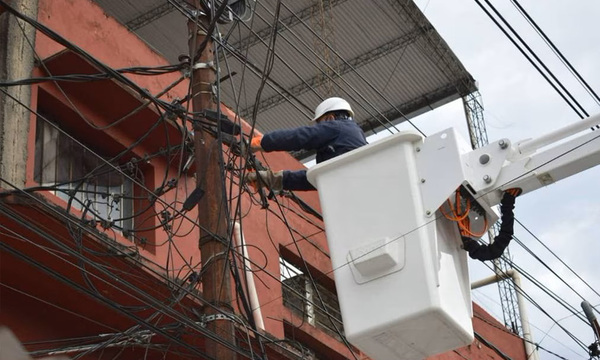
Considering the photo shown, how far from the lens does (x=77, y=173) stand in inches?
442

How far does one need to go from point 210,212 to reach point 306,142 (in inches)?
36.6

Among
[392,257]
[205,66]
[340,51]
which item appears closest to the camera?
[392,257]

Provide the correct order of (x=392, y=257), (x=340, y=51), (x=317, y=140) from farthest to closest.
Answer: (x=340, y=51), (x=317, y=140), (x=392, y=257)

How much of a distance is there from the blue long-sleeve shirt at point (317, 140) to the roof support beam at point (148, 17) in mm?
13956

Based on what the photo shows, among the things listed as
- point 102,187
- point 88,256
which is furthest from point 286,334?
point 88,256

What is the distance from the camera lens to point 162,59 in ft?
42.1

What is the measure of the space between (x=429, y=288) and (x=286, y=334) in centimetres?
704

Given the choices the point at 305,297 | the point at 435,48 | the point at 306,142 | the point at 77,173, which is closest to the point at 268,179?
the point at 306,142

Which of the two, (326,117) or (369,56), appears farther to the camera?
(369,56)

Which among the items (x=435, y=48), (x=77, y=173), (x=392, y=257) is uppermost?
(x=435, y=48)

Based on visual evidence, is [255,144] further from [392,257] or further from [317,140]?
[392,257]

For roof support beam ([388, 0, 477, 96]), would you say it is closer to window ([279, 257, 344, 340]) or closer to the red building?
window ([279, 257, 344, 340])

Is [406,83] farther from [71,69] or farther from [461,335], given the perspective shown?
[461,335]

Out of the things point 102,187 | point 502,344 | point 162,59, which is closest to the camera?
point 102,187
